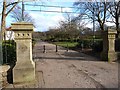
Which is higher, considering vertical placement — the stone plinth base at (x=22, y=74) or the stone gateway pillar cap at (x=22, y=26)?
the stone gateway pillar cap at (x=22, y=26)

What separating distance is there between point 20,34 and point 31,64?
1249mm

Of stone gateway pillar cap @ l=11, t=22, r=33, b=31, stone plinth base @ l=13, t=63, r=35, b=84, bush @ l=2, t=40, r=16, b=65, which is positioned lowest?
stone plinth base @ l=13, t=63, r=35, b=84

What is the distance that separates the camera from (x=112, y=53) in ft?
41.0

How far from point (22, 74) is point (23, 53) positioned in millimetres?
814

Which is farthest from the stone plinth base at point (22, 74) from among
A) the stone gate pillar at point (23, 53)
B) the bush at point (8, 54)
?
the bush at point (8, 54)

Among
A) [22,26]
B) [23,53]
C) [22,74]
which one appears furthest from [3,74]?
[22,26]

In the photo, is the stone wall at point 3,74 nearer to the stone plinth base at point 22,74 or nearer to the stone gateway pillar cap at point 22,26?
the stone plinth base at point 22,74

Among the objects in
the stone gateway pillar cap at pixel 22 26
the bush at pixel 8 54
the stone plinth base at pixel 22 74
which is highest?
the stone gateway pillar cap at pixel 22 26

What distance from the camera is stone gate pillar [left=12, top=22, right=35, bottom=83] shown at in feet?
23.0

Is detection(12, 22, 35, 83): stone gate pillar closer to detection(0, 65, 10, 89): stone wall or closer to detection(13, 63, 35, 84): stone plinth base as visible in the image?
detection(13, 63, 35, 84): stone plinth base

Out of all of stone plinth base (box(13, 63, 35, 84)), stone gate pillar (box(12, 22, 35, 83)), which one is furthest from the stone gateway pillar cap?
stone plinth base (box(13, 63, 35, 84))

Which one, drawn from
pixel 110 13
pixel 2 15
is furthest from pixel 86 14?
pixel 2 15

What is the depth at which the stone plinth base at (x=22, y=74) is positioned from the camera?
6.97 m

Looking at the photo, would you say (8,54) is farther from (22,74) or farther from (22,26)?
(22,26)
